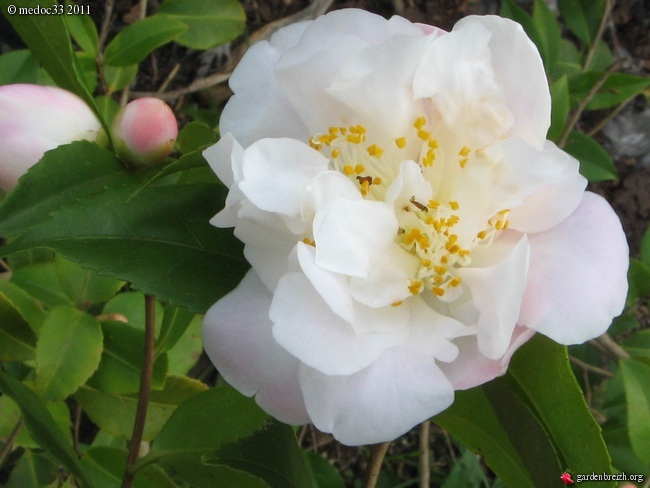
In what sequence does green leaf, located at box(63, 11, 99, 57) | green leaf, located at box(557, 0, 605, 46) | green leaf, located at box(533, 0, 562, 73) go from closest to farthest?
1. green leaf, located at box(63, 11, 99, 57)
2. green leaf, located at box(533, 0, 562, 73)
3. green leaf, located at box(557, 0, 605, 46)

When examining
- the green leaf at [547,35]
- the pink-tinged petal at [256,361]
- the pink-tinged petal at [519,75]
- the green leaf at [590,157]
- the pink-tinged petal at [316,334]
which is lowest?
the green leaf at [590,157]

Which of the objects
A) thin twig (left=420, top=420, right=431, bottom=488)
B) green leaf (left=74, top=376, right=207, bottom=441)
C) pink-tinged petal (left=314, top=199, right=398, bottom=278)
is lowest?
thin twig (left=420, top=420, right=431, bottom=488)

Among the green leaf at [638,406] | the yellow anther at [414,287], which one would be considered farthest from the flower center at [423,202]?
the green leaf at [638,406]

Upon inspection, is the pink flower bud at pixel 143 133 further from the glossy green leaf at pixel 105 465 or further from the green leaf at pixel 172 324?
the glossy green leaf at pixel 105 465

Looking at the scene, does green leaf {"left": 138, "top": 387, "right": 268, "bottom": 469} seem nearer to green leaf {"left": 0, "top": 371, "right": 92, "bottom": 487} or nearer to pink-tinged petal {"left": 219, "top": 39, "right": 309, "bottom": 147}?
green leaf {"left": 0, "top": 371, "right": 92, "bottom": 487}

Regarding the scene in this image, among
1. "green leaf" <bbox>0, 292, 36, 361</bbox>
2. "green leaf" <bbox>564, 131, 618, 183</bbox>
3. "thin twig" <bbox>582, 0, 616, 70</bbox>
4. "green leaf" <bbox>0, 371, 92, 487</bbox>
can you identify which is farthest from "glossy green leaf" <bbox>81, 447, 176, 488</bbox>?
"thin twig" <bbox>582, 0, 616, 70</bbox>

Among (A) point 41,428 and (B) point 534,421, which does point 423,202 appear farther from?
(A) point 41,428

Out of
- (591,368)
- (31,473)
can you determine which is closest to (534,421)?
(591,368)

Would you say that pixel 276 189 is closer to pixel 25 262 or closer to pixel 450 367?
pixel 450 367
